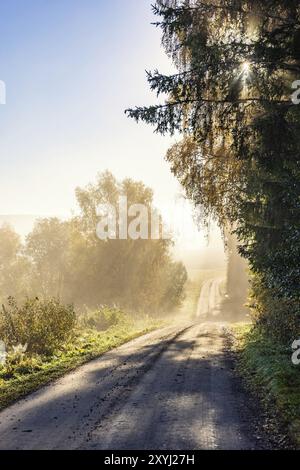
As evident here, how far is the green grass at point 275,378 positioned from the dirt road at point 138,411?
0.56 m

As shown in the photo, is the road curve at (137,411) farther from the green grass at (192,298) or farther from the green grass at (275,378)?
the green grass at (192,298)

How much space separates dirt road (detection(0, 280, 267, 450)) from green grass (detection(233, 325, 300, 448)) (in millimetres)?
557

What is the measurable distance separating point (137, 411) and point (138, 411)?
0.07 ft

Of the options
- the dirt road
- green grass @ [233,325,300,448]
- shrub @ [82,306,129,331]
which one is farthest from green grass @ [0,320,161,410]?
shrub @ [82,306,129,331]

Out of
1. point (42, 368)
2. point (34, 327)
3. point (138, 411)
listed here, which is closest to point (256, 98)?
point (138, 411)

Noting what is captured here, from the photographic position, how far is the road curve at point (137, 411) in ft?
25.1

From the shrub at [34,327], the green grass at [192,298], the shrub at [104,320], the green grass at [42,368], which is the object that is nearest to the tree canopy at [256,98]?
the green grass at [42,368]

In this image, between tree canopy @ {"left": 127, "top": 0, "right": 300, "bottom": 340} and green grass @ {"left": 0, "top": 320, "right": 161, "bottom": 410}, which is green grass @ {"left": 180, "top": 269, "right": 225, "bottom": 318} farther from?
tree canopy @ {"left": 127, "top": 0, "right": 300, "bottom": 340}

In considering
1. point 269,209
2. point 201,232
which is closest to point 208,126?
point 269,209

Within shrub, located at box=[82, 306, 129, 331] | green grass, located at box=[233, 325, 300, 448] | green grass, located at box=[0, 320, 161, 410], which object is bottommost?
shrub, located at box=[82, 306, 129, 331]

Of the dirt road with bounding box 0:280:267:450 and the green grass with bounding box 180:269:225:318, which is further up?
the dirt road with bounding box 0:280:267:450

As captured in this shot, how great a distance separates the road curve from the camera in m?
7.64

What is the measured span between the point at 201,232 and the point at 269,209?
12.5m

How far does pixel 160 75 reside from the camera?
13.0 metres
